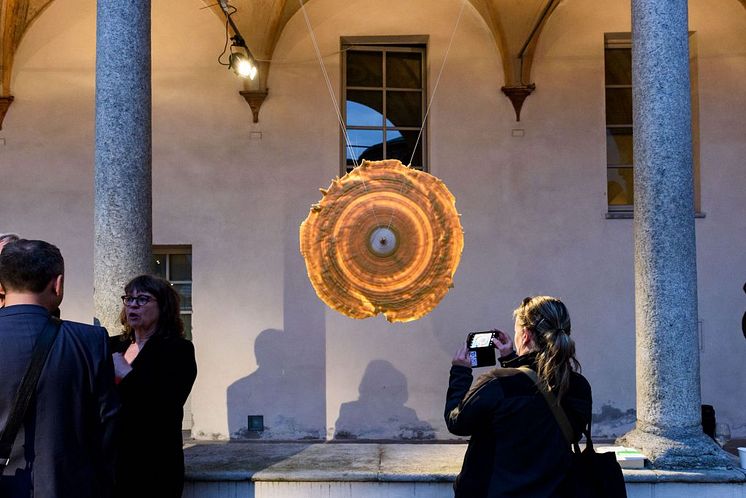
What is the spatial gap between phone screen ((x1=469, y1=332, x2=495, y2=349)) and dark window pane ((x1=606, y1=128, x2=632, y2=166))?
267 inches

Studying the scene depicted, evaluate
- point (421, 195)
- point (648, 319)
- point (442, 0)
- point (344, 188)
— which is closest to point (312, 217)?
point (344, 188)

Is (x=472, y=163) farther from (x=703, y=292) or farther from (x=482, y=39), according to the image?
(x=703, y=292)

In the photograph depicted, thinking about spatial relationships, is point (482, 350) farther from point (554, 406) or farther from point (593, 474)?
point (593, 474)

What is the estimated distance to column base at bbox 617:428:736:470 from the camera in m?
Result: 4.89

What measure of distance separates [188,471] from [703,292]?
6.91m

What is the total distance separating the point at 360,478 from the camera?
447 centimetres

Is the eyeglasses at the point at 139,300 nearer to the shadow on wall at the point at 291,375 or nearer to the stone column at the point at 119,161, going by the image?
the stone column at the point at 119,161

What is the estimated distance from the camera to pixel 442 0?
957 cm

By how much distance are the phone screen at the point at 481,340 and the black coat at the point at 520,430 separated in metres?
0.29

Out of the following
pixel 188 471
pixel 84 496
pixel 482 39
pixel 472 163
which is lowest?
pixel 188 471

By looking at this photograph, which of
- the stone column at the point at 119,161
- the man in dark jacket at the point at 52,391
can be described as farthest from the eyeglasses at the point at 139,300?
the stone column at the point at 119,161

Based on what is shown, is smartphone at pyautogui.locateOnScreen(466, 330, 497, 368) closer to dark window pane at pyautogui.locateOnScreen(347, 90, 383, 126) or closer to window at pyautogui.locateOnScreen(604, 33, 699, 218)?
dark window pane at pyautogui.locateOnScreen(347, 90, 383, 126)

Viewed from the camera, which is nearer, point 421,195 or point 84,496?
point 84,496

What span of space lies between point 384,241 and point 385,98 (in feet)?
16.9
